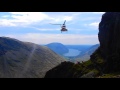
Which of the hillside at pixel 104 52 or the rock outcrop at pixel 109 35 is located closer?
the hillside at pixel 104 52

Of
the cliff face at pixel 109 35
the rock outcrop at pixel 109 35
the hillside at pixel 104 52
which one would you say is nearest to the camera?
the hillside at pixel 104 52

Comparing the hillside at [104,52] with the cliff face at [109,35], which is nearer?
the hillside at [104,52]

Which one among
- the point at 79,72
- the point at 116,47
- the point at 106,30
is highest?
the point at 106,30

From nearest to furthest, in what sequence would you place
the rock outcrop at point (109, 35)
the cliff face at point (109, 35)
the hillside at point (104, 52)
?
the hillside at point (104, 52), the rock outcrop at point (109, 35), the cliff face at point (109, 35)

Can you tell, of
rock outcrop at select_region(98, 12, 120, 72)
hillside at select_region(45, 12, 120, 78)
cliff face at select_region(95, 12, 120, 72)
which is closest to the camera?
hillside at select_region(45, 12, 120, 78)

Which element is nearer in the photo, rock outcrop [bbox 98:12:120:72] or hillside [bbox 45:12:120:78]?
hillside [bbox 45:12:120:78]

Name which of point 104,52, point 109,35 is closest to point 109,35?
point 109,35
